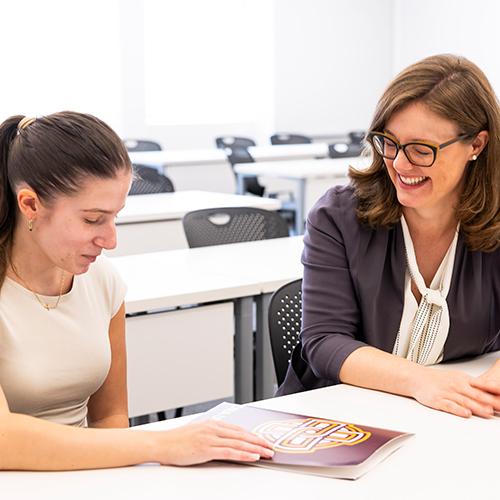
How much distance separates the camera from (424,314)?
75.6 inches

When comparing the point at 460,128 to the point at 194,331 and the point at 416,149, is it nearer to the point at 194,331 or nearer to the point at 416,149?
the point at 416,149

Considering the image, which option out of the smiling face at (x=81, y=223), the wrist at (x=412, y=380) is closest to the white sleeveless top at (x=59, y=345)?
the smiling face at (x=81, y=223)

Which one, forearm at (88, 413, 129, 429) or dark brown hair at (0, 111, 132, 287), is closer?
dark brown hair at (0, 111, 132, 287)

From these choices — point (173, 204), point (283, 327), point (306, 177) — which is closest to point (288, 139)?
point (306, 177)

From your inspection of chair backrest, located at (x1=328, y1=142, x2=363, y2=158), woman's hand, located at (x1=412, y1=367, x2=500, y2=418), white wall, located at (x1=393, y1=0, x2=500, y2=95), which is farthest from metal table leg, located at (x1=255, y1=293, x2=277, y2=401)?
white wall, located at (x1=393, y1=0, x2=500, y2=95)

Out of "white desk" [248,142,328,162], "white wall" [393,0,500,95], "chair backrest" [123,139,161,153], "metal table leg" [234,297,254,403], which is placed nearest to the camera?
"metal table leg" [234,297,254,403]

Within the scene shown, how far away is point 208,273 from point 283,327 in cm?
67

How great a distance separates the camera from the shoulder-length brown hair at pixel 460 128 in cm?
179

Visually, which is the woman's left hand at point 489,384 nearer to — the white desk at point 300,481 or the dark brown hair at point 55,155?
the white desk at point 300,481

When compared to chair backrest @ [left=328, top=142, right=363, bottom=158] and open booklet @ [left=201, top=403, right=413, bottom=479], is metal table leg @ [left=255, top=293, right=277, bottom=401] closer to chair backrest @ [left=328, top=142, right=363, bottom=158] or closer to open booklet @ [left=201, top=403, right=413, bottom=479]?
open booklet @ [left=201, top=403, right=413, bottom=479]

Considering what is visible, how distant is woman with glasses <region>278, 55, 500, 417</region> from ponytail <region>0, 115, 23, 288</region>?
2.15ft

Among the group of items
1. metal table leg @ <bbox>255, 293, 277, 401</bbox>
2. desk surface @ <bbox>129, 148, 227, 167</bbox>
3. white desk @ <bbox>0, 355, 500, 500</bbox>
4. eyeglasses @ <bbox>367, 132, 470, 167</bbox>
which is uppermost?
eyeglasses @ <bbox>367, 132, 470, 167</bbox>

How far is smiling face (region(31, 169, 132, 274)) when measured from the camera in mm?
1533

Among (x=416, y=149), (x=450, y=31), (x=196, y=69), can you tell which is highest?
(x=450, y=31)
